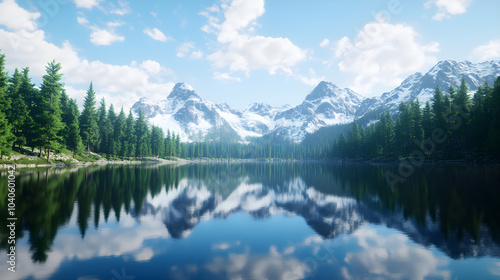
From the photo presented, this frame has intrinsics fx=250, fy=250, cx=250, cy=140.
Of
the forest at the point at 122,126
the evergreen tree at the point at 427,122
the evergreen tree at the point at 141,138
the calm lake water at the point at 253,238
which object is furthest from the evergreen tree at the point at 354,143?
the calm lake water at the point at 253,238

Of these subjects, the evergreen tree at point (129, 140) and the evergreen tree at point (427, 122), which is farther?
the evergreen tree at point (129, 140)

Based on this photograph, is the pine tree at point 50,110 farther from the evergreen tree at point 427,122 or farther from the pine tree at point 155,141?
the evergreen tree at point 427,122

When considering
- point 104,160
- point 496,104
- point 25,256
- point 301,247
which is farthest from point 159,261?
point 104,160

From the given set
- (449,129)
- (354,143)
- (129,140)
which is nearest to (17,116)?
Result: (129,140)

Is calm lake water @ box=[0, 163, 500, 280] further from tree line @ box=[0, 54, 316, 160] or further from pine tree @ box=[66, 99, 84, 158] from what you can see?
pine tree @ box=[66, 99, 84, 158]

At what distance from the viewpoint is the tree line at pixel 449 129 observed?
185 feet

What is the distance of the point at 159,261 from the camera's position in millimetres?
10016

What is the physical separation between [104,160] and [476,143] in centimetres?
10864

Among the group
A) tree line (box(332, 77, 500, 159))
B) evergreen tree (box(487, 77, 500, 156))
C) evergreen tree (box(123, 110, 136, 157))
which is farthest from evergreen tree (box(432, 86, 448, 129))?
evergreen tree (box(123, 110, 136, 157))

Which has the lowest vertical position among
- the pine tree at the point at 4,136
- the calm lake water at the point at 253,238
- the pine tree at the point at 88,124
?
the calm lake water at the point at 253,238

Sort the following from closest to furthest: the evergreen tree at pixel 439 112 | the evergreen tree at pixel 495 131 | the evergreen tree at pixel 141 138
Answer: the evergreen tree at pixel 495 131, the evergreen tree at pixel 439 112, the evergreen tree at pixel 141 138

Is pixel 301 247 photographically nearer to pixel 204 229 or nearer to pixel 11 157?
pixel 204 229

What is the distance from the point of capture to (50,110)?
53.9m

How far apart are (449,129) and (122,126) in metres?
110
